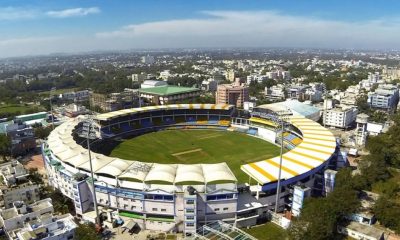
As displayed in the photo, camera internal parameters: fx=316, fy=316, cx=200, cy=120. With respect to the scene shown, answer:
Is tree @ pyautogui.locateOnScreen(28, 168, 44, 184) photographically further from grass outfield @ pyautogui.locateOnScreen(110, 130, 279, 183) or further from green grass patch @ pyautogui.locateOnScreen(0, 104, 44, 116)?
green grass patch @ pyautogui.locateOnScreen(0, 104, 44, 116)

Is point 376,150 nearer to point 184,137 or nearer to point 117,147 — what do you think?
point 184,137

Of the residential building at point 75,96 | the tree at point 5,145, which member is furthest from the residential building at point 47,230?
the residential building at point 75,96

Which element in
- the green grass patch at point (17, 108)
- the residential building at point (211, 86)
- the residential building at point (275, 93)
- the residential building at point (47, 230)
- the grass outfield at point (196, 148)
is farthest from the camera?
the residential building at point (211, 86)

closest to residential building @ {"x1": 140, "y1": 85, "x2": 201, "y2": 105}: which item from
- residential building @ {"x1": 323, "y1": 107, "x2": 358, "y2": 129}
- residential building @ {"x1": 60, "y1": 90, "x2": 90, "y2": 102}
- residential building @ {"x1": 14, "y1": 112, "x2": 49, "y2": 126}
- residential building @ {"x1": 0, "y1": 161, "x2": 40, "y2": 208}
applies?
residential building @ {"x1": 60, "y1": 90, "x2": 90, "y2": 102}

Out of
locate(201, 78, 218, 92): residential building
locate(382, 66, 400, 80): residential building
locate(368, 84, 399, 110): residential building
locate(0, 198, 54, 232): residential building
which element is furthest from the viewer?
locate(382, 66, 400, 80): residential building

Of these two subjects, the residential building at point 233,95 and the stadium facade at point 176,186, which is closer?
the stadium facade at point 176,186

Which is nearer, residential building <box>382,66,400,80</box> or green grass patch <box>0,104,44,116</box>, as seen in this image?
green grass patch <box>0,104,44,116</box>

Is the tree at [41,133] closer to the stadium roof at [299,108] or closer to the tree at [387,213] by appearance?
the stadium roof at [299,108]
